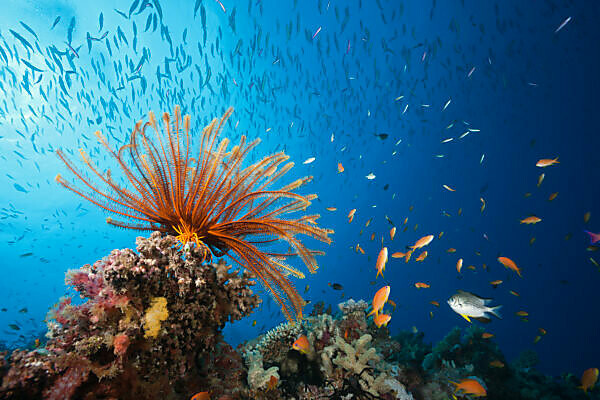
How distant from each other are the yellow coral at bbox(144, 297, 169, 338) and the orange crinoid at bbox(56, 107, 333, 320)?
692 mm

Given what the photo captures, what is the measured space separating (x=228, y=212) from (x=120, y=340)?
168 centimetres

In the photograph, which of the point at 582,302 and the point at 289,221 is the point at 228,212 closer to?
the point at 289,221

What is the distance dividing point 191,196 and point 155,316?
1366 millimetres

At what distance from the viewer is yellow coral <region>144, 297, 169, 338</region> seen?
6.21 ft

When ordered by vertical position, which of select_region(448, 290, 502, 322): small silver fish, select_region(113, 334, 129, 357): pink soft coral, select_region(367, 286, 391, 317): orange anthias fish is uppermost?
select_region(113, 334, 129, 357): pink soft coral

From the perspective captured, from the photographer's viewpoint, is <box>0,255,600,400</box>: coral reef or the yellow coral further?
the yellow coral

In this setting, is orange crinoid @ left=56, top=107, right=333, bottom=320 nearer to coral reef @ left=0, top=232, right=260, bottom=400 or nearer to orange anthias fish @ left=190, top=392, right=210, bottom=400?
coral reef @ left=0, top=232, right=260, bottom=400

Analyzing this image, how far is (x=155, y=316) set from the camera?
1938 millimetres

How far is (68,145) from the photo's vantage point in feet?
86.8

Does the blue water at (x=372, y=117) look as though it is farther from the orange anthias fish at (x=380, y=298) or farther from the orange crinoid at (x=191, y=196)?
the orange anthias fish at (x=380, y=298)

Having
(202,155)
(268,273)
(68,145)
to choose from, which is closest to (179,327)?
(268,273)

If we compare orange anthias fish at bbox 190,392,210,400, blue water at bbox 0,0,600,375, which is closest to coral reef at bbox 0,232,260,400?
orange anthias fish at bbox 190,392,210,400

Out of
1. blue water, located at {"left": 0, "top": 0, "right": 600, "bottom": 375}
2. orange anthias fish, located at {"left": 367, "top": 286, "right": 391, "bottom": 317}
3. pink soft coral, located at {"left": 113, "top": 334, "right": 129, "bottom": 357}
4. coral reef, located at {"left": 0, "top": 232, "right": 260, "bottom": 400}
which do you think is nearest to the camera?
coral reef, located at {"left": 0, "top": 232, "right": 260, "bottom": 400}

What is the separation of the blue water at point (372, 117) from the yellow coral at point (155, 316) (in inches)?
422
